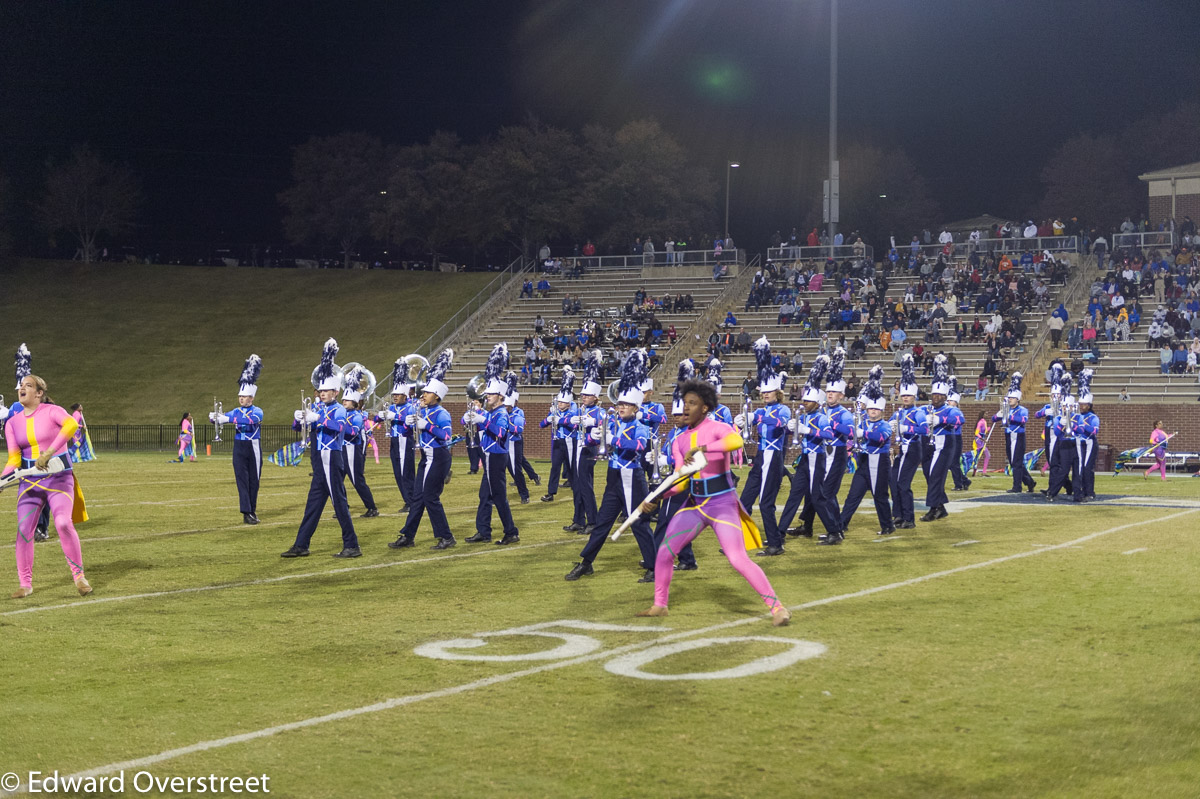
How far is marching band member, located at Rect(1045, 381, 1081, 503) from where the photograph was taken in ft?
60.7

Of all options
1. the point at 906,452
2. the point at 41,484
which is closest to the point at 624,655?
the point at 41,484

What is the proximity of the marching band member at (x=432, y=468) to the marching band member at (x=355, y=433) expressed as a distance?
0.74 metres

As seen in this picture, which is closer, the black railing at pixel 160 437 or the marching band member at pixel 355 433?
the marching band member at pixel 355 433

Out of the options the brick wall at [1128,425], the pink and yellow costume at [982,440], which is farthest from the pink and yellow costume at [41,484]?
the brick wall at [1128,425]

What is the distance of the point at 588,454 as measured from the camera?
45.4 feet

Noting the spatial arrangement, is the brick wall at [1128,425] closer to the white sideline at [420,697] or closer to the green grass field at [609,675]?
the green grass field at [609,675]

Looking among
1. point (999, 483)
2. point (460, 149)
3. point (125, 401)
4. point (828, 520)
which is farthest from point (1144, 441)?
point (460, 149)

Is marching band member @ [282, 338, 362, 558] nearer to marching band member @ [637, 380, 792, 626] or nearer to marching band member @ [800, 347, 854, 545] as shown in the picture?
marching band member @ [637, 380, 792, 626]

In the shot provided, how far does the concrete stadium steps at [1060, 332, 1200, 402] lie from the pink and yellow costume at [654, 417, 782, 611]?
970 inches

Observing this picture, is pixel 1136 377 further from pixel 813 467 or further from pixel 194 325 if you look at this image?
pixel 194 325

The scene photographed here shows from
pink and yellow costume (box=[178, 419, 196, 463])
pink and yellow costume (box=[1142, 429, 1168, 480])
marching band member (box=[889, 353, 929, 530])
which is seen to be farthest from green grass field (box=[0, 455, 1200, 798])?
pink and yellow costume (box=[178, 419, 196, 463])

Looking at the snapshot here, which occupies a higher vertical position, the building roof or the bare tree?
the bare tree

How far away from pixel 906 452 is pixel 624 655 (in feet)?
28.4

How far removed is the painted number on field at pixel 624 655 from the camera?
6977 mm
